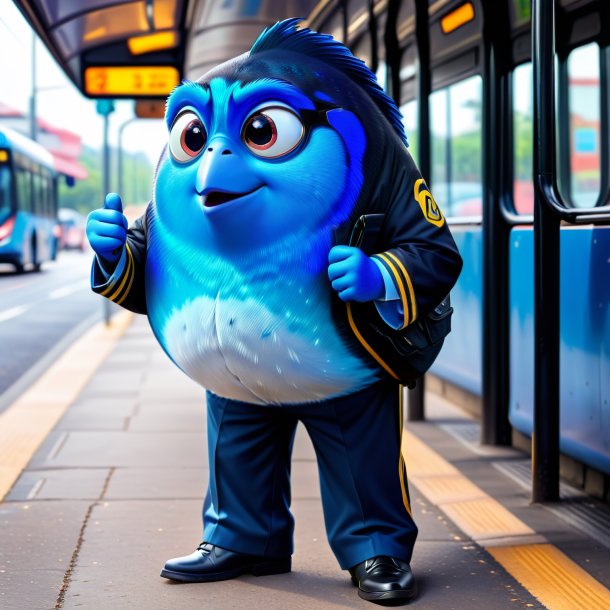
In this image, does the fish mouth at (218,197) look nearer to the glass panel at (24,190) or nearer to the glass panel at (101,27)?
the glass panel at (101,27)

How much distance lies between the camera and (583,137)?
6148 millimetres

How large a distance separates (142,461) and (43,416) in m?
1.58

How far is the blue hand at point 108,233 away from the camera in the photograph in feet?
11.4

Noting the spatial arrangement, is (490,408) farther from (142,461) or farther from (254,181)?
(254,181)

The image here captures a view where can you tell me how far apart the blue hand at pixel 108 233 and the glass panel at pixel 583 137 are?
2.97m

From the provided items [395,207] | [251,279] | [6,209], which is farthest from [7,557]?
[6,209]

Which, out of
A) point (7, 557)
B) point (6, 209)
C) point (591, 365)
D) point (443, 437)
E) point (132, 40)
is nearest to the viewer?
point (7, 557)

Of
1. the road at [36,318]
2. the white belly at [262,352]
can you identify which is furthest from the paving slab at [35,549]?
the road at [36,318]

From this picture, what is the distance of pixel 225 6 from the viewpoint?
8000 millimetres

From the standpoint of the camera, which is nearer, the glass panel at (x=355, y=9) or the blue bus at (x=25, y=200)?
the glass panel at (x=355, y=9)

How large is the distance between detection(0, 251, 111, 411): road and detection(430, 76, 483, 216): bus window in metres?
3.22

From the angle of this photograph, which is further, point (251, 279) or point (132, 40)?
point (132, 40)

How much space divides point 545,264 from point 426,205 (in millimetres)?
1330

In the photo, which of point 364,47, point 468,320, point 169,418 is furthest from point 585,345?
point 364,47
